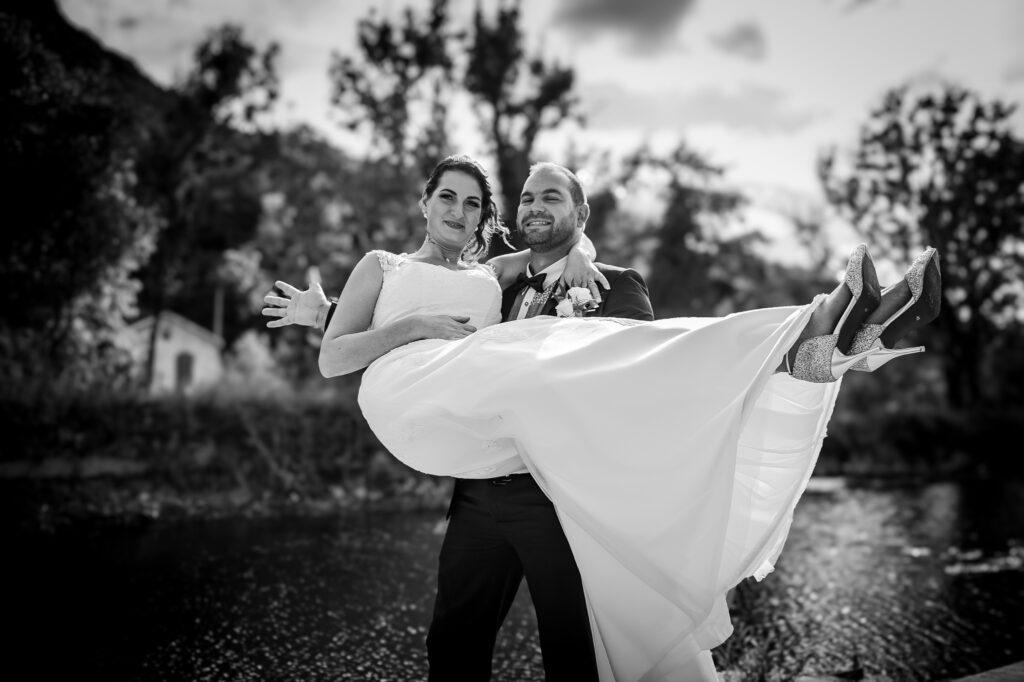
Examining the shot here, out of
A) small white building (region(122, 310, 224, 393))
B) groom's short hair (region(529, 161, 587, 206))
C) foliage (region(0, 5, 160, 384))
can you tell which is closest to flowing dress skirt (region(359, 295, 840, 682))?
groom's short hair (region(529, 161, 587, 206))

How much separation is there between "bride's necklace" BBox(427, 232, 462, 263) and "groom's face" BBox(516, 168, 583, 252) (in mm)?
348

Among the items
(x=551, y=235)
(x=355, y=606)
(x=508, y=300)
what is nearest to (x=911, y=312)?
(x=551, y=235)

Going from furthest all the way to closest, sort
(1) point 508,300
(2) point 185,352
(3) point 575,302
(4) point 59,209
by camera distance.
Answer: (2) point 185,352, (4) point 59,209, (1) point 508,300, (3) point 575,302

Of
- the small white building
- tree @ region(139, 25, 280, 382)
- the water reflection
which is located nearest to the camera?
the water reflection

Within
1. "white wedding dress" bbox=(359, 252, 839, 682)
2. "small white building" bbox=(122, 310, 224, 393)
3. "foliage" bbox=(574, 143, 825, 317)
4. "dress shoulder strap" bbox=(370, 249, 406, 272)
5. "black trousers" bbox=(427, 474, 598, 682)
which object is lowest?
"small white building" bbox=(122, 310, 224, 393)

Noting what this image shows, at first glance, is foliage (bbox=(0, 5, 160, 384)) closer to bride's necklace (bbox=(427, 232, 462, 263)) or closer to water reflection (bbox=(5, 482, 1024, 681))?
water reflection (bbox=(5, 482, 1024, 681))

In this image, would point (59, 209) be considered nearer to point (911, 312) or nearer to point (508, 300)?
point (508, 300)

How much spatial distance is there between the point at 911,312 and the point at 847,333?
0.74ft

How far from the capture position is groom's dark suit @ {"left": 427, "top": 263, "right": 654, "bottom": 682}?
2502mm

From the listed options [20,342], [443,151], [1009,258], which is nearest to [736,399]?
[20,342]

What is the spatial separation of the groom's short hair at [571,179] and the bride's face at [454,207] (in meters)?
0.33

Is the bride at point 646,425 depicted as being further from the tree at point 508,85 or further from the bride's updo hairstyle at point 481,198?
the tree at point 508,85

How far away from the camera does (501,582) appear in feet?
9.01

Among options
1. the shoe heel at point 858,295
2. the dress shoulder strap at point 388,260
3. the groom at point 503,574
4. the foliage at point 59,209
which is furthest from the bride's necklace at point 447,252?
the foliage at point 59,209
